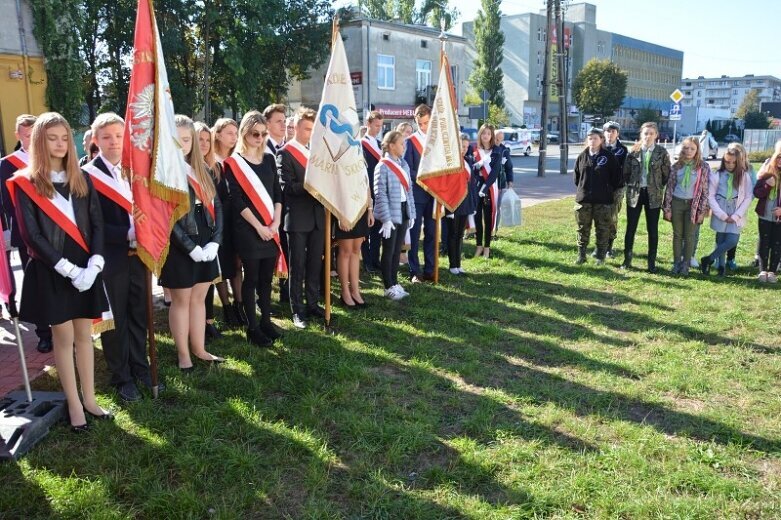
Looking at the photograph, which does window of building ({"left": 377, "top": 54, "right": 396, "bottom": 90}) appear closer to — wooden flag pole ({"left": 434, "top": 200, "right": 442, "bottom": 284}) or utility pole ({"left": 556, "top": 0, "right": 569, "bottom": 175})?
utility pole ({"left": 556, "top": 0, "right": 569, "bottom": 175})

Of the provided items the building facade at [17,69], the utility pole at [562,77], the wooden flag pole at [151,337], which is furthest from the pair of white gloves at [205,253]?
the utility pole at [562,77]

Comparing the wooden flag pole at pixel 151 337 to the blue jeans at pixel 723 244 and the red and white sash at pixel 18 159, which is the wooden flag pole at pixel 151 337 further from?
the blue jeans at pixel 723 244

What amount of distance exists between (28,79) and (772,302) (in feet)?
59.8

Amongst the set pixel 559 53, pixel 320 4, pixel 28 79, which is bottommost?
pixel 28 79

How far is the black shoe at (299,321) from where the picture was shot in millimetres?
6195

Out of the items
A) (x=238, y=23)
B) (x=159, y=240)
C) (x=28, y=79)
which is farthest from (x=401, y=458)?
(x=238, y=23)

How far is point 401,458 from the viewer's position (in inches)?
149

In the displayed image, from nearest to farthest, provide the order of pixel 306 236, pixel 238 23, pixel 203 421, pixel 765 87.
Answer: pixel 203 421 < pixel 306 236 < pixel 238 23 < pixel 765 87

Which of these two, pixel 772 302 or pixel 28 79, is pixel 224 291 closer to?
pixel 772 302

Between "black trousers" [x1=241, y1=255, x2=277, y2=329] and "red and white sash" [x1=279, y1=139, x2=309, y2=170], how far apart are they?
1045mm

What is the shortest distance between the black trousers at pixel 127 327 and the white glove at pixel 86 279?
1.57 ft

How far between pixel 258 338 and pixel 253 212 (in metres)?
1.16

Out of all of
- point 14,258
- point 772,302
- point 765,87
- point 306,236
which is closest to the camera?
point 306,236

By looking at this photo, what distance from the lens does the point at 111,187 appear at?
4324 mm
